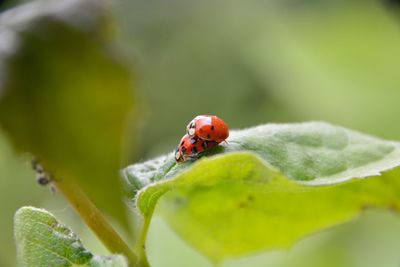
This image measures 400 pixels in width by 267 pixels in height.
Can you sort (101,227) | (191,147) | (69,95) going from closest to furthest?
(69,95), (101,227), (191,147)

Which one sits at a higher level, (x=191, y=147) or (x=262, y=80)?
(x=262, y=80)

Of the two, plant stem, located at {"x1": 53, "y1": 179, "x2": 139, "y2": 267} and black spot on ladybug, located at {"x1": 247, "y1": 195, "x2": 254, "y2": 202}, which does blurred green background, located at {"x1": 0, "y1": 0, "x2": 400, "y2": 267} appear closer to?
black spot on ladybug, located at {"x1": 247, "y1": 195, "x2": 254, "y2": 202}

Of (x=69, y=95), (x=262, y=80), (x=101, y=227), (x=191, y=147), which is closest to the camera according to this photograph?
(x=69, y=95)

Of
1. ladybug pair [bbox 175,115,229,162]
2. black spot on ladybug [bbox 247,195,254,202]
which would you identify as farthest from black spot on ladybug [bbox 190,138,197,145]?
black spot on ladybug [bbox 247,195,254,202]

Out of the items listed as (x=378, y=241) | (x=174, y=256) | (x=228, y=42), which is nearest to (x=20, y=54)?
(x=174, y=256)

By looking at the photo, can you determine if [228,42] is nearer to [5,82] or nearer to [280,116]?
[280,116]

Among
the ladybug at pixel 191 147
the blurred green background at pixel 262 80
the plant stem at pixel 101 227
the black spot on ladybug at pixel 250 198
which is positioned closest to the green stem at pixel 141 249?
the plant stem at pixel 101 227

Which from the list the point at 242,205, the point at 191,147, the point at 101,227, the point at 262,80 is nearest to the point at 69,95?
the point at 101,227

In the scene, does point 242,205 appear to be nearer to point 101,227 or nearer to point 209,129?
point 209,129
